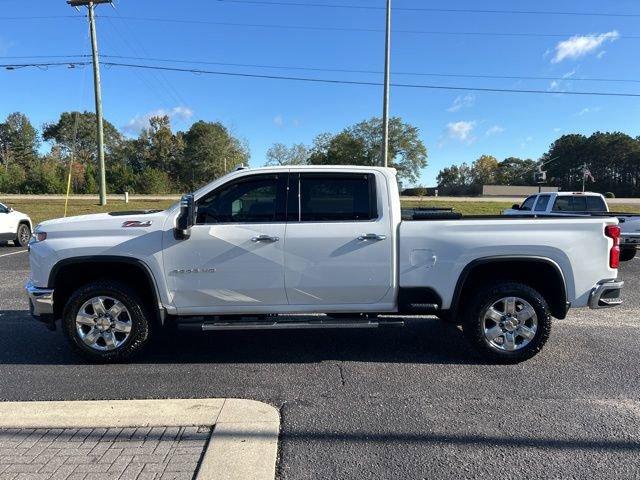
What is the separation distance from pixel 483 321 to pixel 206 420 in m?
2.70

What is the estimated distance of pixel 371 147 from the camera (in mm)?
67875

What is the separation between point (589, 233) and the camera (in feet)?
15.5

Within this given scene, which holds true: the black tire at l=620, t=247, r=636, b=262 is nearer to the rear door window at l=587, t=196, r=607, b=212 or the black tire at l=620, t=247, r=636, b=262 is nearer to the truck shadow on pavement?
the rear door window at l=587, t=196, r=607, b=212

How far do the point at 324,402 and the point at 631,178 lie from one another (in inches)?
4633

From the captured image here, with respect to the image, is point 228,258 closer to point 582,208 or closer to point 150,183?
point 582,208

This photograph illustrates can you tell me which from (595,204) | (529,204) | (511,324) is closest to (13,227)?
(511,324)

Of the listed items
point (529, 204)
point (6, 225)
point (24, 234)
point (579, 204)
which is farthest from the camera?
point (24, 234)

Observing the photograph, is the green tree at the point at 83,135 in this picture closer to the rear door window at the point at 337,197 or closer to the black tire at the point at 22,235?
the black tire at the point at 22,235

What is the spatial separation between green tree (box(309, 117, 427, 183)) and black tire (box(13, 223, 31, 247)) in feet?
177

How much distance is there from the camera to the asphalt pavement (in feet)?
10.2

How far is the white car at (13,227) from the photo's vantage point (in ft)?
44.6

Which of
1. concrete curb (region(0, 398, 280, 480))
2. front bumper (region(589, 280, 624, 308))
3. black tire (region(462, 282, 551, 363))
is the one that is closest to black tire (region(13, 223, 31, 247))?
concrete curb (region(0, 398, 280, 480))

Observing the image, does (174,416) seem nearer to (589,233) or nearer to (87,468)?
(87,468)

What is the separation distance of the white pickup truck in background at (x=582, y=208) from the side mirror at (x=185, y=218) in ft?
30.5
